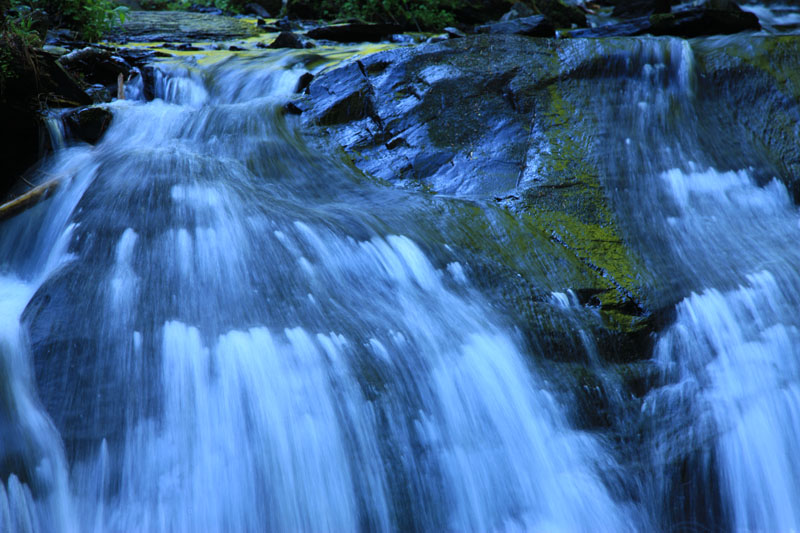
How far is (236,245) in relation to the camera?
10.6 ft

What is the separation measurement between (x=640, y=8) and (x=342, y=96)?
27.6 ft

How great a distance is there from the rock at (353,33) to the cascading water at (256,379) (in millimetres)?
5958

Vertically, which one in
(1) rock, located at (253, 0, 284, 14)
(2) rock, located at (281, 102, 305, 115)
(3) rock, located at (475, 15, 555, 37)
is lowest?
(2) rock, located at (281, 102, 305, 115)

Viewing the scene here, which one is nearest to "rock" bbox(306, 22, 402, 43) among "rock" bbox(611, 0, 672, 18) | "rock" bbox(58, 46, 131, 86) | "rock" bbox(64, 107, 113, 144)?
"rock" bbox(58, 46, 131, 86)

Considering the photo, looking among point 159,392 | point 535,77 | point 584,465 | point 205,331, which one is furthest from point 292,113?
point 584,465

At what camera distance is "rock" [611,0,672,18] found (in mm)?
10438

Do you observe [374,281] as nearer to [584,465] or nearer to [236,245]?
[236,245]

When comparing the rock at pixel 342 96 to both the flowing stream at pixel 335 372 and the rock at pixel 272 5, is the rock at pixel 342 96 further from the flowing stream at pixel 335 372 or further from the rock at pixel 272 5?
the rock at pixel 272 5

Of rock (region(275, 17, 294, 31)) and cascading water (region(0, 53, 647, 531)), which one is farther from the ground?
rock (region(275, 17, 294, 31))

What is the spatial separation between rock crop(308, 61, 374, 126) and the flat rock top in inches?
183

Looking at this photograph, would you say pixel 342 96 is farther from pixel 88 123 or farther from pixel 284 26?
pixel 284 26

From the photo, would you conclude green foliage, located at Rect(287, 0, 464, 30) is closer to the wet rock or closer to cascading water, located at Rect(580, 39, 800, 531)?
cascading water, located at Rect(580, 39, 800, 531)

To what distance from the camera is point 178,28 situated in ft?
31.9

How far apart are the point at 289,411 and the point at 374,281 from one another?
3.30 ft
